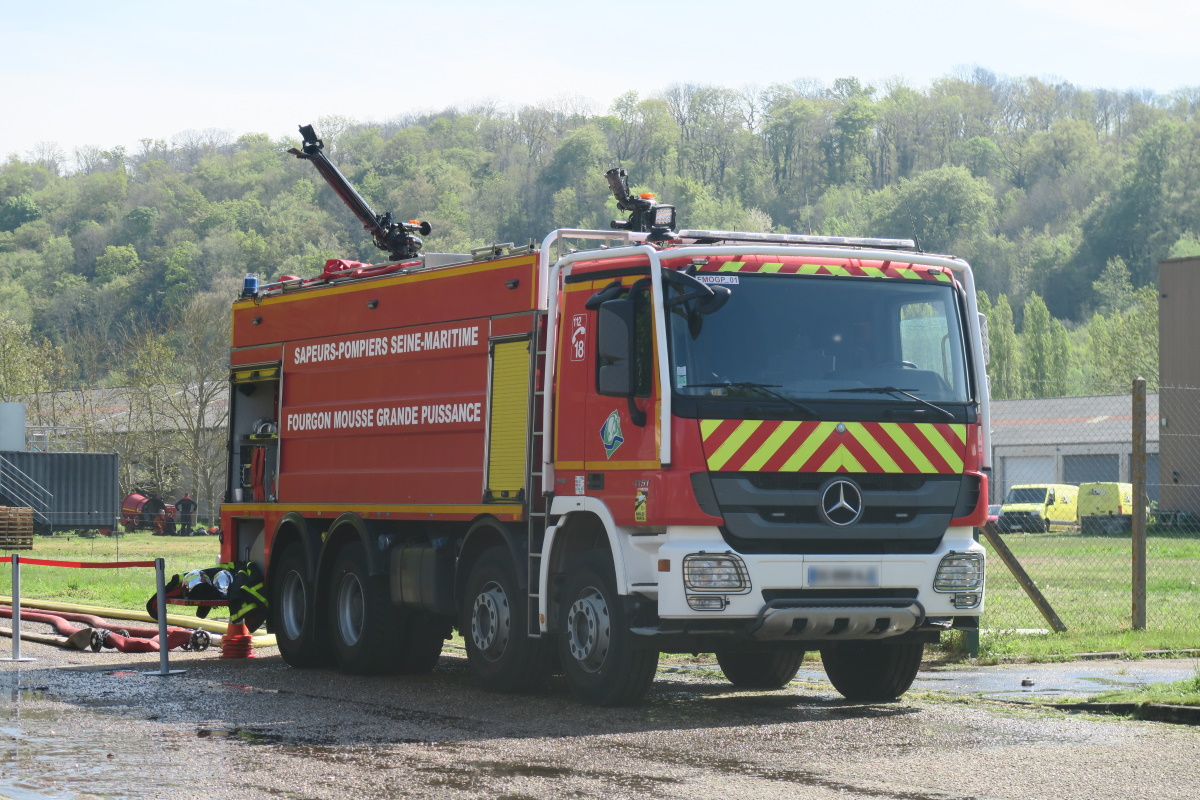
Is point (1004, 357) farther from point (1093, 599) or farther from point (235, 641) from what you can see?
point (235, 641)

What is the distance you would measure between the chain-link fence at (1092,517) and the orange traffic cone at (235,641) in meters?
6.99

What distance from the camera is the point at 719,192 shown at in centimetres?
13288

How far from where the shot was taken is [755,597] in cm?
967

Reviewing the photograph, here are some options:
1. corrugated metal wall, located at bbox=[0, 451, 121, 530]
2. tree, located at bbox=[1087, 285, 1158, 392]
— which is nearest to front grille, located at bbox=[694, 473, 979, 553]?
corrugated metal wall, located at bbox=[0, 451, 121, 530]

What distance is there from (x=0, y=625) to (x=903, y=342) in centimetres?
1164

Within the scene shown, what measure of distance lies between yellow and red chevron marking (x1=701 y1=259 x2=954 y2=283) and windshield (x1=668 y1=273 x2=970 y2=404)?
0.05 m

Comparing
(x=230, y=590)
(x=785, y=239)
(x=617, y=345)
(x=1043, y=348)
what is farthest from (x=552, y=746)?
(x=1043, y=348)

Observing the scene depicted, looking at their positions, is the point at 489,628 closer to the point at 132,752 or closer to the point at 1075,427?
the point at 132,752

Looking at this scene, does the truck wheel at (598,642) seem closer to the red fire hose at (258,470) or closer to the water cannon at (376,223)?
the water cannon at (376,223)

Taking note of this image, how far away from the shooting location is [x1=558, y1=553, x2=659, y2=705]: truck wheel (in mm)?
9953

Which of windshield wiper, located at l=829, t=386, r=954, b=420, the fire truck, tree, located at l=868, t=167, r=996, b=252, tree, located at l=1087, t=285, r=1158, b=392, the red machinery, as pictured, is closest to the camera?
the fire truck

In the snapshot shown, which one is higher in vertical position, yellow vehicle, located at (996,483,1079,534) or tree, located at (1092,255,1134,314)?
tree, located at (1092,255,1134,314)

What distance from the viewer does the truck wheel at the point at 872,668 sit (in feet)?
35.3

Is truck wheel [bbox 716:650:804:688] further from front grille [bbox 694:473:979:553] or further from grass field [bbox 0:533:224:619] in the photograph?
grass field [bbox 0:533:224:619]
